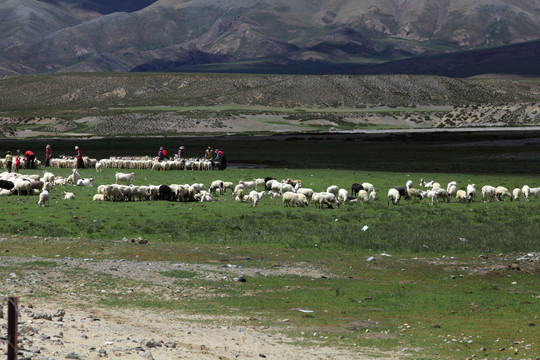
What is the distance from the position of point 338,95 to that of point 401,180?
516 feet

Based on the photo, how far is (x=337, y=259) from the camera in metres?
20.8

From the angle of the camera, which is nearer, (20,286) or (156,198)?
(20,286)

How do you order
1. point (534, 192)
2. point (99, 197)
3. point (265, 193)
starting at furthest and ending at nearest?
point (265, 193)
point (534, 192)
point (99, 197)

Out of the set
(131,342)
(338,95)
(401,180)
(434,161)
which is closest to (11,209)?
(131,342)

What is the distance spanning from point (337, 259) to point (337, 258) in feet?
0.57

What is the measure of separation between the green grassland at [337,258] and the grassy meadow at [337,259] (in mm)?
39

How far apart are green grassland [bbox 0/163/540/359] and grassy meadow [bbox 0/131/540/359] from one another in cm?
4

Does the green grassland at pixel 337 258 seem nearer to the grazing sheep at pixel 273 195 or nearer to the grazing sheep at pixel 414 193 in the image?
the grazing sheep at pixel 273 195

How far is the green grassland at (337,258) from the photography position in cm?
1396

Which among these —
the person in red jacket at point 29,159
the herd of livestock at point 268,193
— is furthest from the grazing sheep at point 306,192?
the person in red jacket at point 29,159

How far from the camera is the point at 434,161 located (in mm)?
61062

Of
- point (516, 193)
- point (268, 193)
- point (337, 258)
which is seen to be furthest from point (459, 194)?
point (337, 258)

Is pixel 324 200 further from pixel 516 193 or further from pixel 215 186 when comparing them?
pixel 516 193

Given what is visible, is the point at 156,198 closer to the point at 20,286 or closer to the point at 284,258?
the point at 284,258
